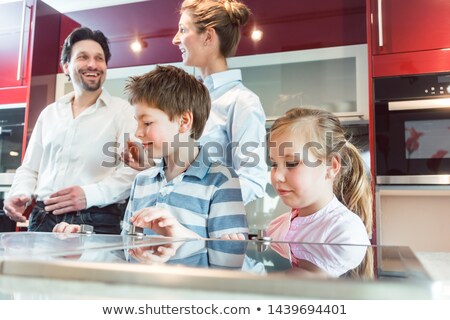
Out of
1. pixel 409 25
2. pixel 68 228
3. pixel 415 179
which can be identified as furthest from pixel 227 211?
pixel 409 25

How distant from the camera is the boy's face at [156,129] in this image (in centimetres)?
147

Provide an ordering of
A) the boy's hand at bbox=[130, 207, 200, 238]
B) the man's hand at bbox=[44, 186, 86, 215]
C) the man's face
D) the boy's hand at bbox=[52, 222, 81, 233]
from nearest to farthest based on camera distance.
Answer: the boy's hand at bbox=[130, 207, 200, 238] < the boy's hand at bbox=[52, 222, 81, 233] < the man's hand at bbox=[44, 186, 86, 215] < the man's face

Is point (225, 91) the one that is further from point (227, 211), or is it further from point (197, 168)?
point (227, 211)

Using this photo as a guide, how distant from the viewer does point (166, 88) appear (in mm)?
1481

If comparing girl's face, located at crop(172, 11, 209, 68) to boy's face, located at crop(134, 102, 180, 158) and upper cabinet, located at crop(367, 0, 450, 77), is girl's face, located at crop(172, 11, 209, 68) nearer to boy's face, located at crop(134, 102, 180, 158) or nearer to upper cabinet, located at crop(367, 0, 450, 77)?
boy's face, located at crop(134, 102, 180, 158)

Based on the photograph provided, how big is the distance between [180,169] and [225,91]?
1.14ft

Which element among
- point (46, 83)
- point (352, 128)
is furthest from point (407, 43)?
point (46, 83)

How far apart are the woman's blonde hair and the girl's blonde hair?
37cm

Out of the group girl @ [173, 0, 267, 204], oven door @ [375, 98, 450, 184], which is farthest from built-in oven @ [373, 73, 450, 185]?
girl @ [173, 0, 267, 204]

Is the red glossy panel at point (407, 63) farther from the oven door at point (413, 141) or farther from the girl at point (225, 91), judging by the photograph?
the girl at point (225, 91)

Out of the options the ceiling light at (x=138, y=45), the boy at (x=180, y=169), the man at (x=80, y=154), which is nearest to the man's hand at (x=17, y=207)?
the man at (x=80, y=154)

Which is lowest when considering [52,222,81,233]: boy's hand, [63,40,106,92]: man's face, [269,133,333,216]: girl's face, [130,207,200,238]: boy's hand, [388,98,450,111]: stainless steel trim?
[52,222,81,233]: boy's hand

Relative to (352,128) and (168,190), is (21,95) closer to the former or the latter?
(168,190)

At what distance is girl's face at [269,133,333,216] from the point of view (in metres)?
1.35
